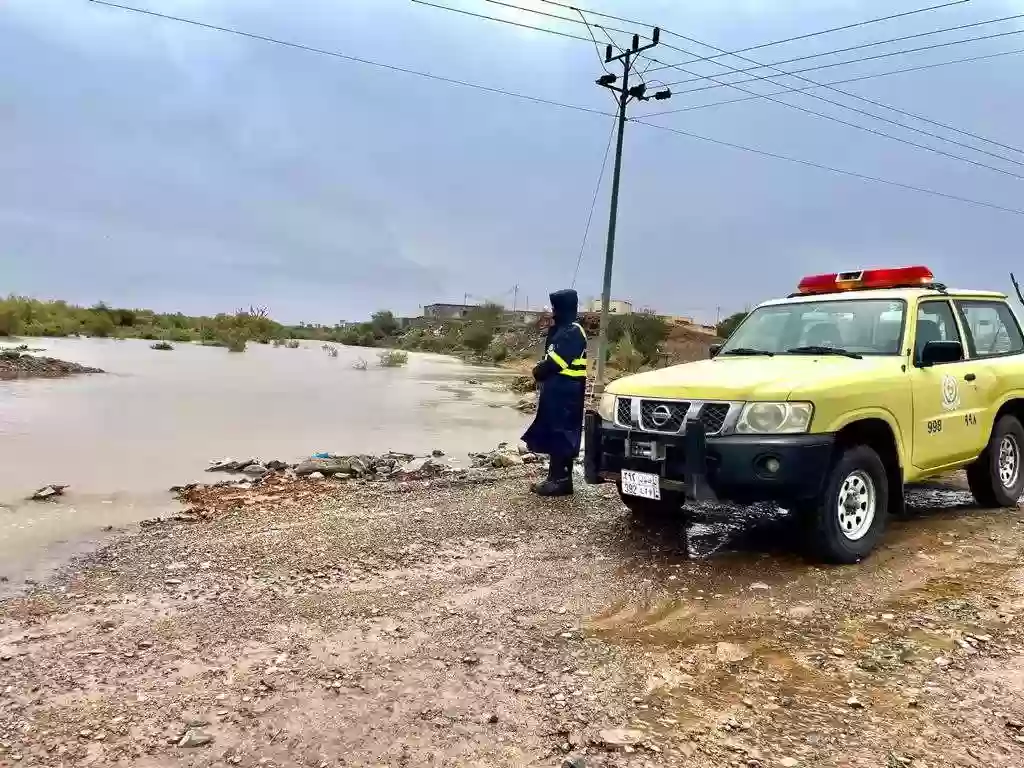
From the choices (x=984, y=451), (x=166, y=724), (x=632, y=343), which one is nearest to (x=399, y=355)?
(x=632, y=343)

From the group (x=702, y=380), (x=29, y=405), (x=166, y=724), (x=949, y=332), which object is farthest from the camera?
(x=29, y=405)

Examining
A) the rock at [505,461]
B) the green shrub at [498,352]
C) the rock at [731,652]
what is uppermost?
the green shrub at [498,352]

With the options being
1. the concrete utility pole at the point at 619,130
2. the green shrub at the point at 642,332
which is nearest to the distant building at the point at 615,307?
the green shrub at the point at 642,332

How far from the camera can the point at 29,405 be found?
14867mm

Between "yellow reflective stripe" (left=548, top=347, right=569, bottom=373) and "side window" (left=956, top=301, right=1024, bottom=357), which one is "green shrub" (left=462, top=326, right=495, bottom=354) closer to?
"yellow reflective stripe" (left=548, top=347, right=569, bottom=373)

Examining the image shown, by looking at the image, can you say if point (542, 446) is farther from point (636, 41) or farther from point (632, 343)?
point (632, 343)

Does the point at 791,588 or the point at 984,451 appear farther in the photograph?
the point at 984,451

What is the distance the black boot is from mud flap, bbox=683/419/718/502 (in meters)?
2.65

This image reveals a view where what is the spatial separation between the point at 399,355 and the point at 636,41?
21073mm

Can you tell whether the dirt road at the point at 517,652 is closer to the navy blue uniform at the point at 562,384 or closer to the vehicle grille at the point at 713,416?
the vehicle grille at the point at 713,416

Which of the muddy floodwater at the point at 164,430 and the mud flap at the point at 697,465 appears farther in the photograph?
the muddy floodwater at the point at 164,430

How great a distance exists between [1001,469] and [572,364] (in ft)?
12.8

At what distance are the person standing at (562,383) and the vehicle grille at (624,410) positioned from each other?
1635 mm

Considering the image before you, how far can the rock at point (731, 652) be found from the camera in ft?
11.7
